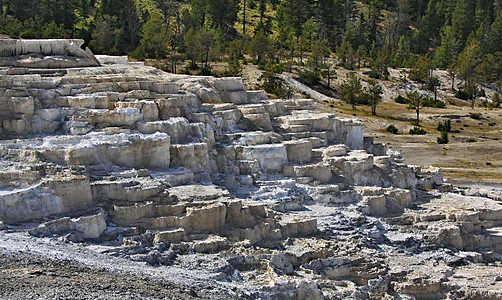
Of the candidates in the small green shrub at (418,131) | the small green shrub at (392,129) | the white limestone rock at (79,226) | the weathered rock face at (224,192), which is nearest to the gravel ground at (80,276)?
the white limestone rock at (79,226)

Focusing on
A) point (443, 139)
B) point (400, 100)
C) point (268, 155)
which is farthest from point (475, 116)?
point (268, 155)

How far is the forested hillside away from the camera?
5344 cm

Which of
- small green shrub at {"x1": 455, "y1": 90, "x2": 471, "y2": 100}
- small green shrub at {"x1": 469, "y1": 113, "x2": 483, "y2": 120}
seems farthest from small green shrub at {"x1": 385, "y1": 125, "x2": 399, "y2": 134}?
small green shrub at {"x1": 455, "y1": 90, "x2": 471, "y2": 100}

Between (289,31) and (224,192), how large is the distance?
1974 inches

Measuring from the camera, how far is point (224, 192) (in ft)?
69.9

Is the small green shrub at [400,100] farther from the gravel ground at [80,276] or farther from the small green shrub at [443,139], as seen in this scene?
the gravel ground at [80,276]

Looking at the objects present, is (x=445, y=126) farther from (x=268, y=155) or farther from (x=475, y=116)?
(x=268, y=155)

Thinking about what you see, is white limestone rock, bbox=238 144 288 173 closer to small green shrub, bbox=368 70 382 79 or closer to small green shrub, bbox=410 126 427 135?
small green shrub, bbox=410 126 427 135

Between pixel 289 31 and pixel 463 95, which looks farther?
pixel 289 31

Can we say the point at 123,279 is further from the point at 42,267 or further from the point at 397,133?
the point at 397,133

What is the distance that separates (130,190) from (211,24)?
166ft

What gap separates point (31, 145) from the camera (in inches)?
803

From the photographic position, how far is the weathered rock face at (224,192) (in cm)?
1848

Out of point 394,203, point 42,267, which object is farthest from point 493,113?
point 42,267
